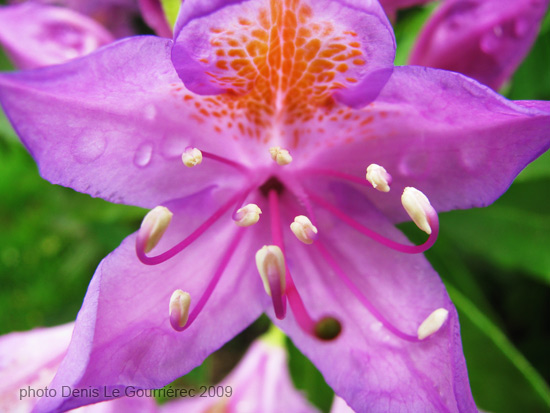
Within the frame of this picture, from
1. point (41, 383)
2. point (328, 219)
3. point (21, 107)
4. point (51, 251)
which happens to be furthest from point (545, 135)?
point (51, 251)

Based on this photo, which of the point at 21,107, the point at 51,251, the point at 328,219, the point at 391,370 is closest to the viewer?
the point at 21,107

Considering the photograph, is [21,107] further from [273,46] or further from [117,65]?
[273,46]

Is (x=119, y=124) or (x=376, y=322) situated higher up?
(x=119, y=124)

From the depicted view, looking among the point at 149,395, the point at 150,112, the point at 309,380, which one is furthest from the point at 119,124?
the point at 309,380

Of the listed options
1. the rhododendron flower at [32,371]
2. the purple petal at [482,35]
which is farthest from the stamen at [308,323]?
the purple petal at [482,35]

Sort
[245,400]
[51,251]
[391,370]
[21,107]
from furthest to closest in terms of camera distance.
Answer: [51,251], [245,400], [391,370], [21,107]

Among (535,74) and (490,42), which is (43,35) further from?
(535,74)
